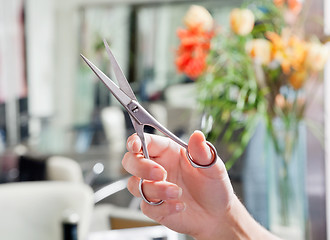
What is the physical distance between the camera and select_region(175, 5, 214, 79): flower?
893 mm

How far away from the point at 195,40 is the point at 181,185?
1.30 feet

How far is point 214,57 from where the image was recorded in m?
1.05

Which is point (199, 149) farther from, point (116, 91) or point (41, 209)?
point (41, 209)

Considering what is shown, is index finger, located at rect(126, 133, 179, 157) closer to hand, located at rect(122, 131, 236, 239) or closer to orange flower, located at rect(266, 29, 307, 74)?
hand, located at rect(122, 131, 236, 239)

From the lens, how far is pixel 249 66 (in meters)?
1.00

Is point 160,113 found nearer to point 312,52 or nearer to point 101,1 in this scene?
point 101,1

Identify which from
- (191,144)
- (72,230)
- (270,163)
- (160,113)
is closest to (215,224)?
(191,144)

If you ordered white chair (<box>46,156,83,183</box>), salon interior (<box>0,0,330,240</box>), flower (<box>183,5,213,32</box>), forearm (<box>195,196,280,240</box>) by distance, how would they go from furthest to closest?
salon interior (<box>0,0,330,240</box>)
white chair (<box>46,156,83,183</box>)
flower (<box>183,5,213,32</box>)
forearm (<box>195,196,280,240</box>)

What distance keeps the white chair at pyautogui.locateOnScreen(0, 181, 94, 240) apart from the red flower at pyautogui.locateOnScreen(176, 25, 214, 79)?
1.43 ft

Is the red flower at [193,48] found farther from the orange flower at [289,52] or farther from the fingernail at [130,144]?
the fingernail at [130,144]

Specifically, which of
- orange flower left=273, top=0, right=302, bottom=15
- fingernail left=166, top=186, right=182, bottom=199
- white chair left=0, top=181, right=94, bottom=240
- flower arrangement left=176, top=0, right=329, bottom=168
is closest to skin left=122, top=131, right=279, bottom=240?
fingernail left=166, top=186, right=182, bottom=199

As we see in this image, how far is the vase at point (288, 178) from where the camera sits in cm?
101

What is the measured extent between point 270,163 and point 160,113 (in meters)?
3.29

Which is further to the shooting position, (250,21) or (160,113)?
(160,113)
